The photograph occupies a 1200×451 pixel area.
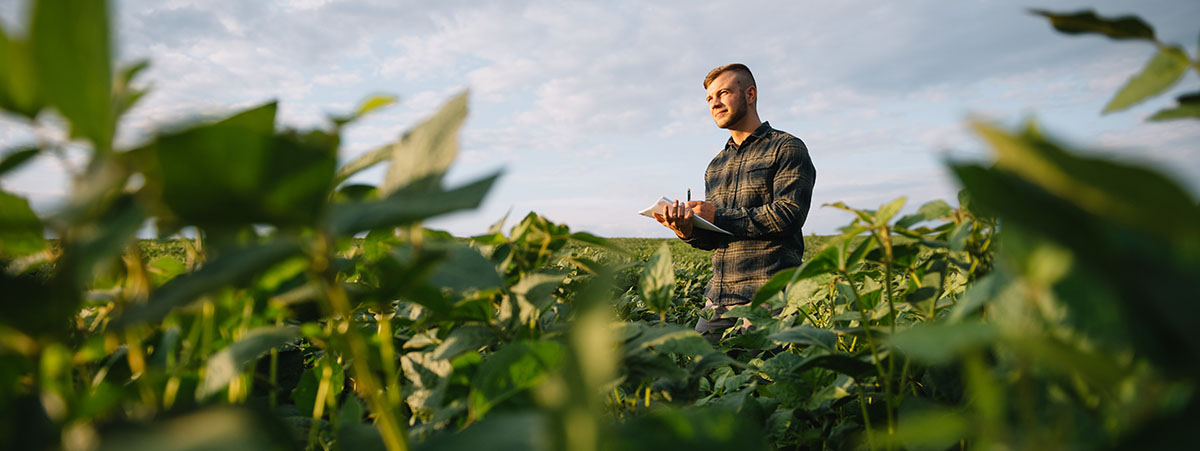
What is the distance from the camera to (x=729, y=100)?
448cm

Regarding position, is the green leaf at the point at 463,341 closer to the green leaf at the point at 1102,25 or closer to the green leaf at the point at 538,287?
the green leaf at the point at 538,287

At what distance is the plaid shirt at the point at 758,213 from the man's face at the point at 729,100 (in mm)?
229

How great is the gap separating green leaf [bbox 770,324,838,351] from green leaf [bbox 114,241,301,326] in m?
0.67

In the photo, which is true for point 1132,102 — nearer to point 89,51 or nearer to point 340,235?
point 340,235

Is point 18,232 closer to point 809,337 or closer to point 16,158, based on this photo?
point 16,158

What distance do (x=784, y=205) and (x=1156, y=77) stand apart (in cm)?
321

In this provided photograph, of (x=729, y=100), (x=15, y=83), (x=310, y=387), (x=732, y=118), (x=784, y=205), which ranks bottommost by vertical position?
(x=784, y=205)

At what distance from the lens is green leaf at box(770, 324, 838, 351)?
Answer: 845mm

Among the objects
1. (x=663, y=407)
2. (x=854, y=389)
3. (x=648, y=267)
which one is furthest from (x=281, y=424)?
(x=854, y=389)

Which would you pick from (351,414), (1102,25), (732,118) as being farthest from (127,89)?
(732,118)

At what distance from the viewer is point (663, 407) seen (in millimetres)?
777

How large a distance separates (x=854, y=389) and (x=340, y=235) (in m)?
0.79

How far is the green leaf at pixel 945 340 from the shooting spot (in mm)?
295

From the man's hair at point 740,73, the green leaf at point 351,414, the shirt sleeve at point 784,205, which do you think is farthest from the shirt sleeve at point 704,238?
the green leaf at point 351,414
